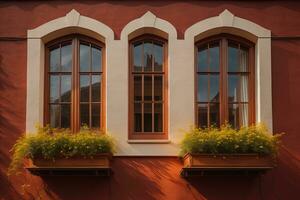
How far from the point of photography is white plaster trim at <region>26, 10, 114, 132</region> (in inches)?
465

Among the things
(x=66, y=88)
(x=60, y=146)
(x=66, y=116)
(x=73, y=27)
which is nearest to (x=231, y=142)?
(x=60, y=146)

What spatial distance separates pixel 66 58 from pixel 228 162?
3682mm

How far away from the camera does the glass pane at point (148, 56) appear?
39.6 ft

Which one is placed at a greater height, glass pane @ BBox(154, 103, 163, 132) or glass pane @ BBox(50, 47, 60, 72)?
glass pane @ BBox(50, 47, 60, 72)

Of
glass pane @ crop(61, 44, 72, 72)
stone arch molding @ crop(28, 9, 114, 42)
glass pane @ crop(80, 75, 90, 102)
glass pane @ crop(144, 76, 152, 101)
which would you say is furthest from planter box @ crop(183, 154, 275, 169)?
glass pane @ crop(61, 44, 72, 72)

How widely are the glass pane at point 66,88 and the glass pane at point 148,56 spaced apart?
4.82 feet

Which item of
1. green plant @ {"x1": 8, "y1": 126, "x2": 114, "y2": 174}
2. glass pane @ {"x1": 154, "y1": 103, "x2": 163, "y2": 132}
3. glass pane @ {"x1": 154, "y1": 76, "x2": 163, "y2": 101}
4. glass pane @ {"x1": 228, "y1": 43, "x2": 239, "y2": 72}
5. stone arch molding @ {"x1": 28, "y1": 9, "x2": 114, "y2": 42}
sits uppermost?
stone arch molding @ {"x1": 28, "y1": 9, "x2": 114, "y2": 42}

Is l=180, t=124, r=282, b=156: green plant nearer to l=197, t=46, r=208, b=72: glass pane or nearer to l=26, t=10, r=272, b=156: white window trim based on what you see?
l=26, t=10, r=272, b=156: white window trim

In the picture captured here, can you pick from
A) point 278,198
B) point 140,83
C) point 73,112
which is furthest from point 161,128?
point 278,198

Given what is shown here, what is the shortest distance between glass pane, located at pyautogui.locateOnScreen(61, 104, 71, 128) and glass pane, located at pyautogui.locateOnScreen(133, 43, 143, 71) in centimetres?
147

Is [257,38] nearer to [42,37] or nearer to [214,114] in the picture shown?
[214,114]

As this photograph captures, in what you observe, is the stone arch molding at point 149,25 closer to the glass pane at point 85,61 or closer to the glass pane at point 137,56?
the glass pane at point 137,56

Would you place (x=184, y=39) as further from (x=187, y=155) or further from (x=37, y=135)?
(x=37, y=135)

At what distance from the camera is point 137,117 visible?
11953mm
